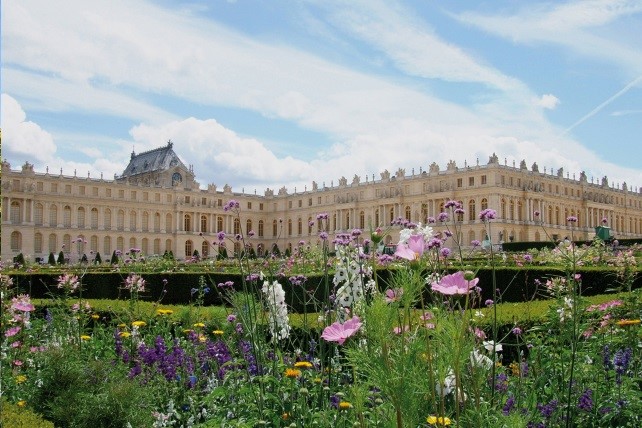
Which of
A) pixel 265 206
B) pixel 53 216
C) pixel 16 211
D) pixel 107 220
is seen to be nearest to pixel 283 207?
pixel 265 206

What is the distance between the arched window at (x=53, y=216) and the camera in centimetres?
4594

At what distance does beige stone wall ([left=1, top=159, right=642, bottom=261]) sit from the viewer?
44.6 meters

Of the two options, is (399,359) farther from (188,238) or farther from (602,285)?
(188,238)

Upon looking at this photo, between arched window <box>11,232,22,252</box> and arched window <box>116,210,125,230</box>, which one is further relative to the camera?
arched window <box>116,210,125,230</box>

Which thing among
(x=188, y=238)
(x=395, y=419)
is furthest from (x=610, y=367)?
(x=188, y=238)

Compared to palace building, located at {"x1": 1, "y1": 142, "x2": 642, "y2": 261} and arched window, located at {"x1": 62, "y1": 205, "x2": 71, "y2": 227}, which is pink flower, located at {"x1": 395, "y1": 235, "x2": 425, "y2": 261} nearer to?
palace building, located at {"x1": 1, "y1": 142, "x2": 642, "y2": 261}

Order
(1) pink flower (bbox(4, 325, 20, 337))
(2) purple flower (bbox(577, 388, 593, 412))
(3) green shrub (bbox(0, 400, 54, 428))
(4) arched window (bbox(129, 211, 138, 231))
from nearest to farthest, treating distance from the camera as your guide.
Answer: (3) green shrub (bbox(0, 400, 54, 428)) → (2) purple flower (bbox(577, 388, 593, 412)) → (1) pink flower (bbox(4, 325, 20, 337)) → (4) arched window (bbox(129, 211, 138, 231))

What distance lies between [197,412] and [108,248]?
157 ft

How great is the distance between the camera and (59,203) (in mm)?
46531

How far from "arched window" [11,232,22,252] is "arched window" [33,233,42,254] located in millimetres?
972

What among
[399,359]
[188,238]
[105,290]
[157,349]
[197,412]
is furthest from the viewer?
[188,238]

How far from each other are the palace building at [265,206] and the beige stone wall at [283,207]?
0.08 metres

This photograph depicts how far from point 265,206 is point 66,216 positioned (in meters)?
18.1

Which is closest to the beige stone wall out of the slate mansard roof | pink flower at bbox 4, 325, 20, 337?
the slate mansard roof
